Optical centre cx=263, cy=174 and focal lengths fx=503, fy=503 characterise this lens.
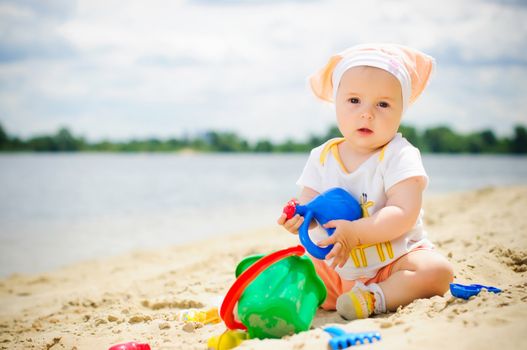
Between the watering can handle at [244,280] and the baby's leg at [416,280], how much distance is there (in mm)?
558

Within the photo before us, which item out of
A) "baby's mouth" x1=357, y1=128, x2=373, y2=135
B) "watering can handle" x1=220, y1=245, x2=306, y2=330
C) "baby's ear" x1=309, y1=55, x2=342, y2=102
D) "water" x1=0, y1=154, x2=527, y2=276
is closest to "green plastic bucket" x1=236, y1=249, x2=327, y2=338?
"watering can handle" x1=220, y1=245, x2=306, y2=330

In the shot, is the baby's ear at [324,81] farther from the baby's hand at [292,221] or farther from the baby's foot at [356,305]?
the baby's foot at [356,305]

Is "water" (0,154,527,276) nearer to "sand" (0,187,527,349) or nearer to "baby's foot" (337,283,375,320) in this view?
"sand" (0,187,527,349)

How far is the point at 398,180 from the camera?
246 cm

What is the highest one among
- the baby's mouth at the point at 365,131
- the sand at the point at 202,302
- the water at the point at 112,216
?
the baby's mouth at the point at 365,131

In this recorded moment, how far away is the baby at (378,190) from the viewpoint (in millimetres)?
2406

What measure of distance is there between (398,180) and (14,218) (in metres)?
9.48

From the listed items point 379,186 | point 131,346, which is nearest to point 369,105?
point 379,186

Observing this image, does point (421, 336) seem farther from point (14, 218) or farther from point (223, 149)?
point (223, 149)

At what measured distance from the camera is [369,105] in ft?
8.29

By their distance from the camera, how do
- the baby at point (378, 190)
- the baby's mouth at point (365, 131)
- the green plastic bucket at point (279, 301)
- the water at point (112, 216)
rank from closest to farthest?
the green plastic bucket at point (279, 301), the baby at point (378, 190), the baby's mouth at point (365, 131), the water at point (112, 216)

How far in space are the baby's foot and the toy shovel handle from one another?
10.1 inches

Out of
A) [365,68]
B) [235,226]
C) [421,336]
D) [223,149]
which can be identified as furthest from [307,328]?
[223,149]

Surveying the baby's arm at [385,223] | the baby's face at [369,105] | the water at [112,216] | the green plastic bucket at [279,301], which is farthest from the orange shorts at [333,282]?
the water at [112,216]
